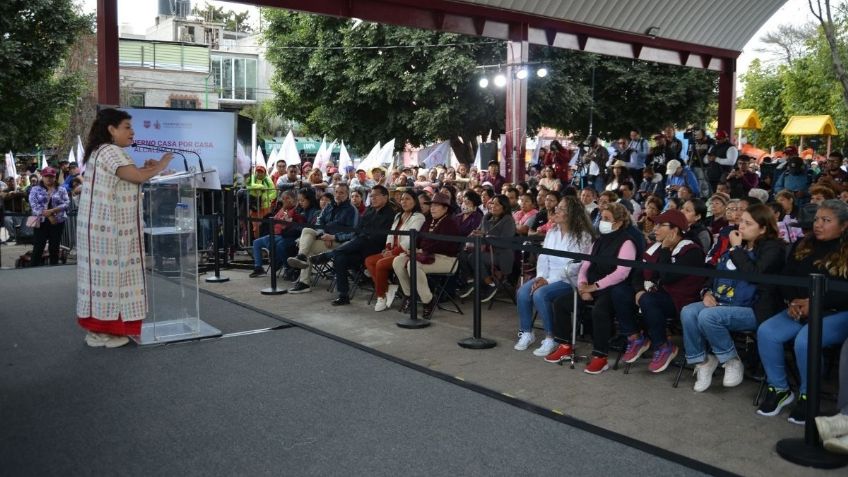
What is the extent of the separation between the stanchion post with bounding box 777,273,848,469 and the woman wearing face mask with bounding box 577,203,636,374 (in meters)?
1.66

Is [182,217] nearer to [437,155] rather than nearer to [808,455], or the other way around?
[808,455]

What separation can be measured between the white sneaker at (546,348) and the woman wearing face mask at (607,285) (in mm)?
470

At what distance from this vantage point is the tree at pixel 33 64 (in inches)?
760

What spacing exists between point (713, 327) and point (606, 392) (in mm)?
825

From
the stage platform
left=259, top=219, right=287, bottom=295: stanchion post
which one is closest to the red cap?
the stage platform

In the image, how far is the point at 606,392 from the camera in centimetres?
506

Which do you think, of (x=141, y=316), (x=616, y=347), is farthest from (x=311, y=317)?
(x=616, y=347)

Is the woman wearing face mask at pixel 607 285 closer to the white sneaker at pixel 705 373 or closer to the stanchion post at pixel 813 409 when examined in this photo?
the white sneaker at pixel 705 373

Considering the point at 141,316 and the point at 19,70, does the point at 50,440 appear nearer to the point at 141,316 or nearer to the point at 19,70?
the point at 141,316

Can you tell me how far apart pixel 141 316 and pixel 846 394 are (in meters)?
5.06

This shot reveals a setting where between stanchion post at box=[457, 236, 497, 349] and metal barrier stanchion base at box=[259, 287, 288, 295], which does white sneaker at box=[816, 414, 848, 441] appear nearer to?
stanchion post at box=[457, 236, 497, 349]

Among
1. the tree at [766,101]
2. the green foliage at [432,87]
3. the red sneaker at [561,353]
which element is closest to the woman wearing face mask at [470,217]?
the red sneaker at [561,353]

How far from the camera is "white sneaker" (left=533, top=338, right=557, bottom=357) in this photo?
605 cm

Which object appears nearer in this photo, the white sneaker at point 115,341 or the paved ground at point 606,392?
the paved ground at point 606,392
